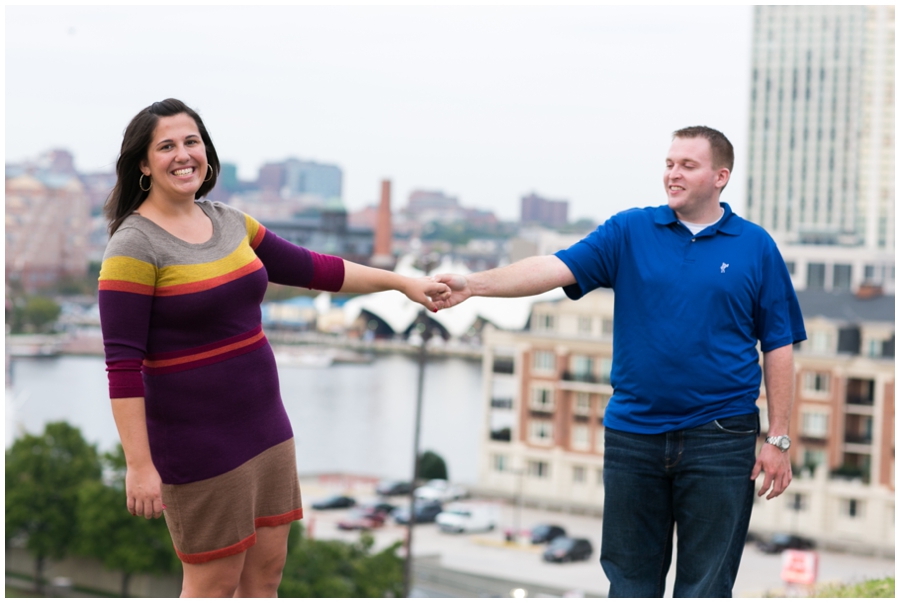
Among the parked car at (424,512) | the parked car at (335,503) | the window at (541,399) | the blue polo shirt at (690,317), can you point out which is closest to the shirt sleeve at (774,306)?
the blue polo shirt at (690,317)

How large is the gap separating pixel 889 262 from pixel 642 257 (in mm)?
50874

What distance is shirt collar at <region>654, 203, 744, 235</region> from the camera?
1.96 metres

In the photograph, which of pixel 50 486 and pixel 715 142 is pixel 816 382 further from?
pixel 715 142

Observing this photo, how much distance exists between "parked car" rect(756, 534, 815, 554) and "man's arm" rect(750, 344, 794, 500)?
2262 centimetres

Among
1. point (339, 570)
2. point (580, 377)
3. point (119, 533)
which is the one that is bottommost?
point (339, 570)

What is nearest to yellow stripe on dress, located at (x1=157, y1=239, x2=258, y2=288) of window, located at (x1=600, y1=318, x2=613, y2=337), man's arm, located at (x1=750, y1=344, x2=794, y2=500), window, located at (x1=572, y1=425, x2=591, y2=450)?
man's arm, located at (x1=750, y1=344, x2=794, y2=500)

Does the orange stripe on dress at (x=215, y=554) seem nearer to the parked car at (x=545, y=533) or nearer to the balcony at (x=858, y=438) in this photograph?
the parked car at (x=545, y=533)

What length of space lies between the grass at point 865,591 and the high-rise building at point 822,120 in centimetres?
7551

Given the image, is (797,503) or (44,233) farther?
(44,233)

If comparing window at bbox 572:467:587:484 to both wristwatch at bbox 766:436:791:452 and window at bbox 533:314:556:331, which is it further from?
wristwatch at bbox 766:436:791:452

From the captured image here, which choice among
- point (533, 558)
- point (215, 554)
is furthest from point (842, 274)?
point (215, 554)

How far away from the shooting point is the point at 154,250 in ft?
5.42

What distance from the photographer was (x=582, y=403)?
26.6 metres

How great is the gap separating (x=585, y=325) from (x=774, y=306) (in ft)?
81.9
